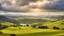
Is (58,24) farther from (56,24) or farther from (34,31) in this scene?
(34,31)

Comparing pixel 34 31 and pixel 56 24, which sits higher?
pixel 56 24

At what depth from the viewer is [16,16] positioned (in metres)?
4.50

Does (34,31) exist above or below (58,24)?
below

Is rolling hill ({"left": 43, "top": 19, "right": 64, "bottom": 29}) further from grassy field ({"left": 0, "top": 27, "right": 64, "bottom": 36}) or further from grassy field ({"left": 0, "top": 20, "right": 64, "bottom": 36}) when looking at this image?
grassy field ({"left": 0, "top": 27, "right": 64, "bottom": 36})

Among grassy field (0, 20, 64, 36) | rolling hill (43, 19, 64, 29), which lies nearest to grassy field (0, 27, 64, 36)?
grassy field (0, 20, 64, 36)

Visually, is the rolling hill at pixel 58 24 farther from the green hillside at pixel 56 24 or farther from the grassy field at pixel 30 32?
the grassy field at pixel 30 32

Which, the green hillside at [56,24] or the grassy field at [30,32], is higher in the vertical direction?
the green hillside at [56,24]

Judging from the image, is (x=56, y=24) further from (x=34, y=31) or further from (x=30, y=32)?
(x=30, y=32)

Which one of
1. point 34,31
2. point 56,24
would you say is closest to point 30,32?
point 34,31

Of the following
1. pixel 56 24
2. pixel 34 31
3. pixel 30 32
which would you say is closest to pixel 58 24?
pixel 56 24

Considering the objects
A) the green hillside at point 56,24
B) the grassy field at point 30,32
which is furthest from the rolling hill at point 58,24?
the grassy field at point 30,32

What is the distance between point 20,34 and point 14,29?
0.21 m

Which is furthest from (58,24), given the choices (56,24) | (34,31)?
(34,31)

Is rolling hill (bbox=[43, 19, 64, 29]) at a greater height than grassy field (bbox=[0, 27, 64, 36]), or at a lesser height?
greater
